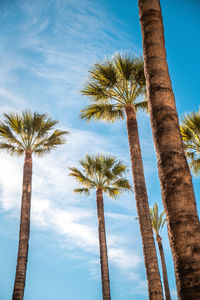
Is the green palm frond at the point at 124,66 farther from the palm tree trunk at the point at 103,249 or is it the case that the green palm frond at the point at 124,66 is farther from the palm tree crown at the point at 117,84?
the palm tree trunk at the point at 103,249

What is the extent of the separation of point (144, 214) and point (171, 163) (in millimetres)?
6623

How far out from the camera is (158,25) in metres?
4.37

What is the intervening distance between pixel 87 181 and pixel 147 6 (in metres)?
15.2

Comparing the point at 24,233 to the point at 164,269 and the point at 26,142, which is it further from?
the point at 164,269

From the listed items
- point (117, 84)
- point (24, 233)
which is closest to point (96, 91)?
point (117, 84)

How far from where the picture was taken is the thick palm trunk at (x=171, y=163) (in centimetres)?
285

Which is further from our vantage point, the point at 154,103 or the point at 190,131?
the point at 190,131

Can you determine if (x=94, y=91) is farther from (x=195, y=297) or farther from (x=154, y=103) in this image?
(x=195, y=297)

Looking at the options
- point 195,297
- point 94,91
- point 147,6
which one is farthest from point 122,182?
point 195,297

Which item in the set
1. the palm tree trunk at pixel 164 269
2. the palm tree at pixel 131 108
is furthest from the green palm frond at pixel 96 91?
the palm tree trunk at pixel 164 269

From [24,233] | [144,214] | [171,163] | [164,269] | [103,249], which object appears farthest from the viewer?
[164,269]

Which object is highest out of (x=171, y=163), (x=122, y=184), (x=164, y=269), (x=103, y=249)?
(x=122, y=184)

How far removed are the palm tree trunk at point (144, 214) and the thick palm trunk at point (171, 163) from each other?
6285 millimetres

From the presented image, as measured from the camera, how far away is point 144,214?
9.62 m
